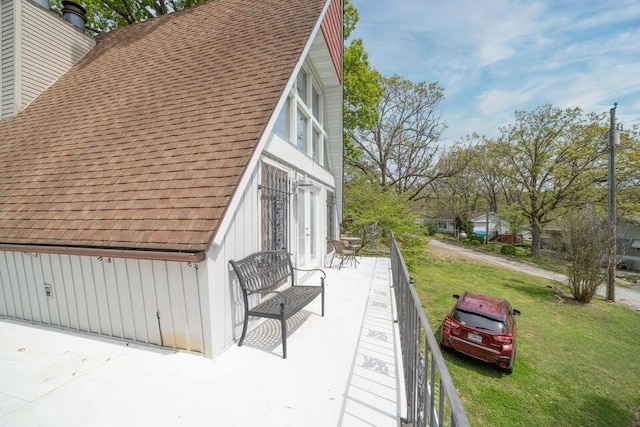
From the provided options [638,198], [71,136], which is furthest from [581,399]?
[638,198]

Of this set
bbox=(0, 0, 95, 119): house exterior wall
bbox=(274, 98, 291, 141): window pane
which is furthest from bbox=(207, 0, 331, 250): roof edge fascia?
bbox=(0, 0, 95, 119): house exterior wall

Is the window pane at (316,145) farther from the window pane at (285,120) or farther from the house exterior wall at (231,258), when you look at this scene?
the house exterior wall at (231,258)

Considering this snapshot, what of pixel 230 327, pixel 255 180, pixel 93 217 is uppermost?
pixel 255 180

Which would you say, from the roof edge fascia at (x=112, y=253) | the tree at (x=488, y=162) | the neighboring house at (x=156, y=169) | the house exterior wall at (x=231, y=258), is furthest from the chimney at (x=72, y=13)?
the tree at (x=488, y=162)

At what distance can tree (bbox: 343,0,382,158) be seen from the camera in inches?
619

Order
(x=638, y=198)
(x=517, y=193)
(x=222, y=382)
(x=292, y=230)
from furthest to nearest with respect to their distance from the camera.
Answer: (x=517, y=193)
(x=638, y=198)
(x=292, y=230)
(x=222, y=382)

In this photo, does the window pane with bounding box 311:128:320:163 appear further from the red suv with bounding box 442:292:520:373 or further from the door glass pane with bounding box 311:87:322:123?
the red suv with bounding box 442:292:520:373

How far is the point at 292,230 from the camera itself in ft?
18.6

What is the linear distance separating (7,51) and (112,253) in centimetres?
771

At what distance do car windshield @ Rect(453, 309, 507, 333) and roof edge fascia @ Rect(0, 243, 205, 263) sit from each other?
23.4ft

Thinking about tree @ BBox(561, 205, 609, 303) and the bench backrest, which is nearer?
the bench backrest

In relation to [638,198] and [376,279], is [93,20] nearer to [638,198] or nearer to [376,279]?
[376,279]

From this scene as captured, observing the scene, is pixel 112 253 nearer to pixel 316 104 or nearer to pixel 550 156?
pixel 316 104

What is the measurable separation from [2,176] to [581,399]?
13.1 m
